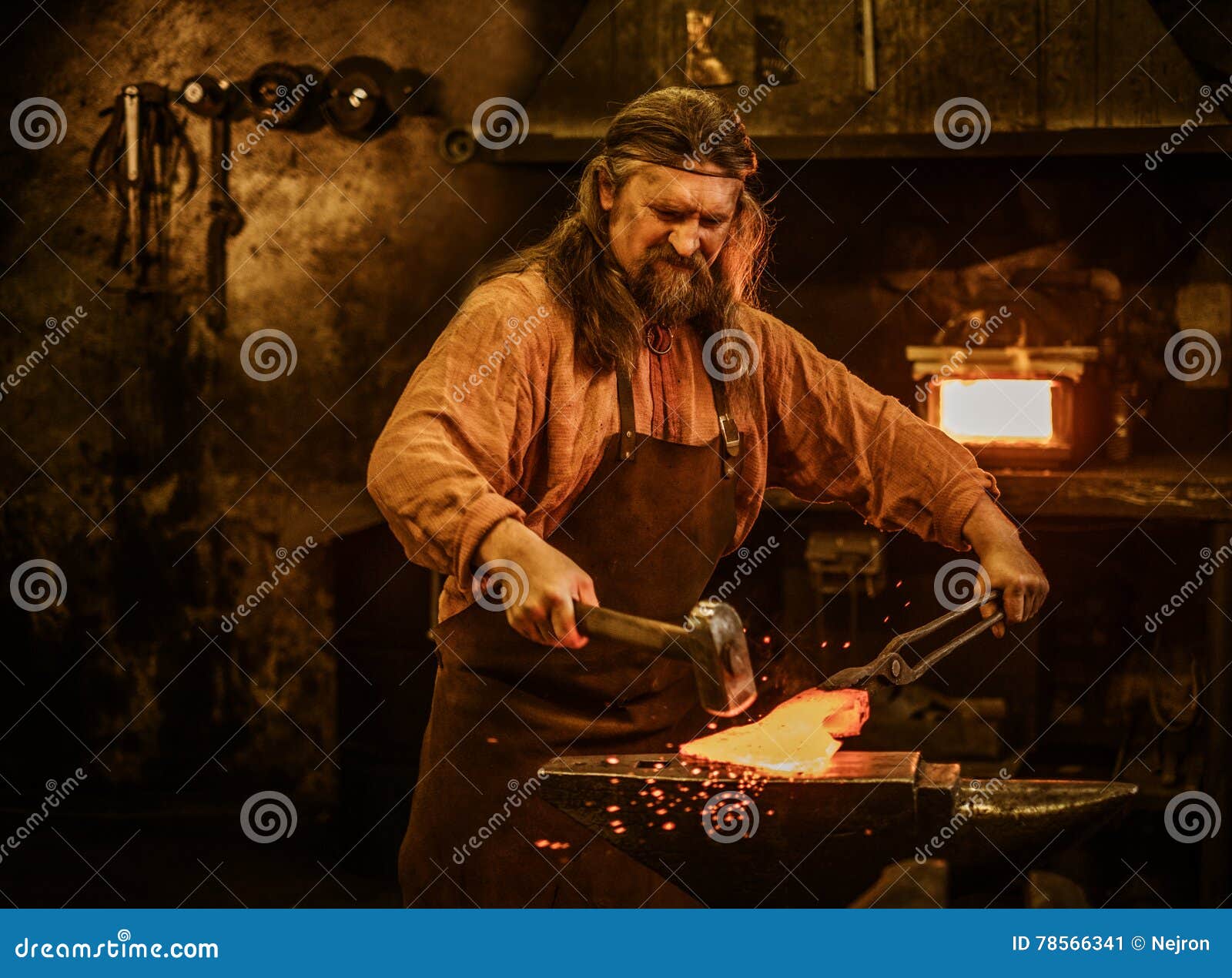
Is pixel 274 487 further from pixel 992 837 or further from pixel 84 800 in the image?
pixel 992 837

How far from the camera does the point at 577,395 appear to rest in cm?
223

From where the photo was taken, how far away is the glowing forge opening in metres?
3.69

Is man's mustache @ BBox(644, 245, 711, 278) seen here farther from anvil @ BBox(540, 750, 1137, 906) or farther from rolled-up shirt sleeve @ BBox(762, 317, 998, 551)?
anvil @ BBox(540, 750, 1137, 906)

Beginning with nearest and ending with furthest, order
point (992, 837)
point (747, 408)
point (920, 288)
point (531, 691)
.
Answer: point (992, 837) < point (531, 691) < point (747, 408) < point (920, 288)

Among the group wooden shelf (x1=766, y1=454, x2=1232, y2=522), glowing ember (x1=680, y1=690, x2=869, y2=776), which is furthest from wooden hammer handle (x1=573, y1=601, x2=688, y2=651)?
wooden shelf (x1=766, y1=454, x2=1232, y2=522)

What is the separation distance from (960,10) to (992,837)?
103 inches

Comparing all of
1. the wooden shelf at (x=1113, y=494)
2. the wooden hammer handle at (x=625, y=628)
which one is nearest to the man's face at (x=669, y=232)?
the wooden hammer handle at (x=625, y=628)

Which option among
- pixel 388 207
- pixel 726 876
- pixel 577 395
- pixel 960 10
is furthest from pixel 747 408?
pixel 388 207

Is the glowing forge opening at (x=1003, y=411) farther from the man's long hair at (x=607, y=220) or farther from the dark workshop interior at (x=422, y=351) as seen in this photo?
the man's long hair at (x=607, y=220)

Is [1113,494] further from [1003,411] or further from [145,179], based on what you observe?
[145,179]

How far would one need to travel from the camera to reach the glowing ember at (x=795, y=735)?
6.42 feet

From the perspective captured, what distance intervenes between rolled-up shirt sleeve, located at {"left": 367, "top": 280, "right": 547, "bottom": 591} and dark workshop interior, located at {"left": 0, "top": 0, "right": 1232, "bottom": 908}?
1656 mm

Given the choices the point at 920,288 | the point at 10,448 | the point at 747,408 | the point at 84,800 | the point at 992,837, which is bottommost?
the point at 84,800

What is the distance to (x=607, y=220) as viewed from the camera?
2330mm
